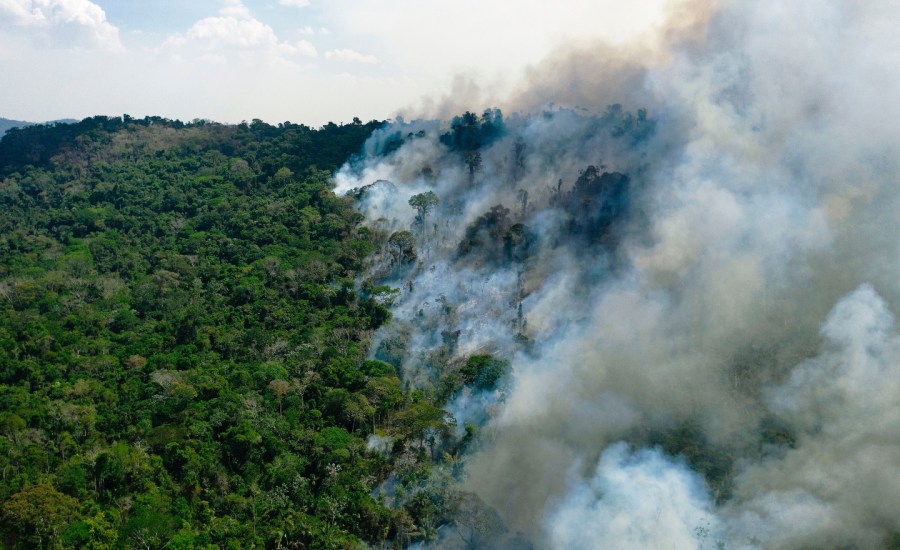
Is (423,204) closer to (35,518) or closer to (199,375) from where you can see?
(199,375)

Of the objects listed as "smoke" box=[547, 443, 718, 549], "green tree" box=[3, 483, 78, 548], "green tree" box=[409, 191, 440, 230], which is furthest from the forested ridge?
"smoke" box=[547, 443, 718, 549]

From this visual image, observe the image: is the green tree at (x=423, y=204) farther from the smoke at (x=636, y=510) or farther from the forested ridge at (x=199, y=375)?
the smoke at (x=636, y=510)

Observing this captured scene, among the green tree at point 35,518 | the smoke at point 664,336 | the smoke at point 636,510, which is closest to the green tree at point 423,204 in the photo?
the smoke at point 664,336

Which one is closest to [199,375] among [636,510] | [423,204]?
[423,204]

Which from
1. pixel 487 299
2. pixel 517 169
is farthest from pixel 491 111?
pixel 487 299

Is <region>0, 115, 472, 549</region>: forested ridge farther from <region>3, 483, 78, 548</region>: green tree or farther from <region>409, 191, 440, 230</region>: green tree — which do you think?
<region>409, 191, 440, 230</region>: green tree

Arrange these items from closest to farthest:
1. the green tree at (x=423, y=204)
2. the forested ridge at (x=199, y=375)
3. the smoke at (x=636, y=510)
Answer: the smoke at (x=636, y=510), the forested ridge at (x=199, y=375), the green tree at (x=423, y=204)

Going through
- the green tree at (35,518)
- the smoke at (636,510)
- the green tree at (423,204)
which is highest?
the green tree at (423,204)

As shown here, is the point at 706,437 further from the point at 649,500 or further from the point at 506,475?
the point at 506,475

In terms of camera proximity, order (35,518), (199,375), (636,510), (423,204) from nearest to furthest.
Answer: (35,518) → (636,510) → (199,375) → (423,204)
